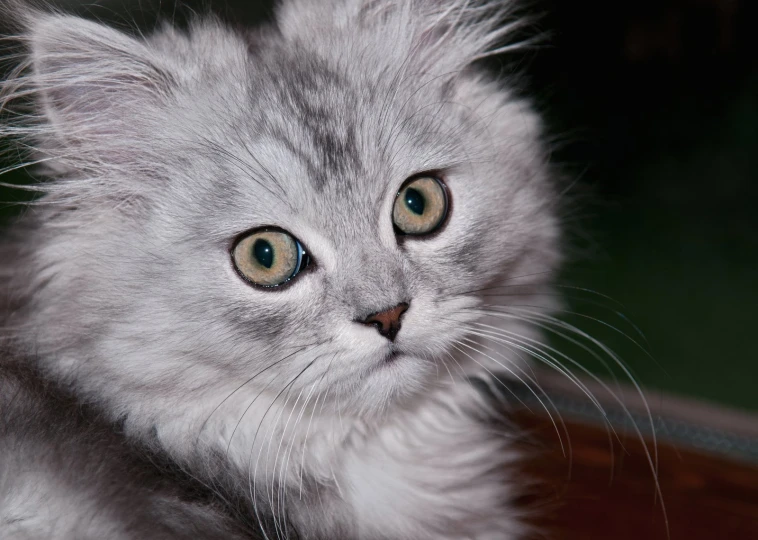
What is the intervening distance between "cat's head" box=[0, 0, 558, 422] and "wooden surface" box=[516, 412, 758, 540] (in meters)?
0.59

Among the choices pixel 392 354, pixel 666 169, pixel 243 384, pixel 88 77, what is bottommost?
pixel 243 384

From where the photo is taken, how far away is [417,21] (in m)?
1.61

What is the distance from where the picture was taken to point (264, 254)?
1288 mm

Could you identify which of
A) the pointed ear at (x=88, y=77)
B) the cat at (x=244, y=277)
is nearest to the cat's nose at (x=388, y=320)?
the cat at (x=244, y=277)

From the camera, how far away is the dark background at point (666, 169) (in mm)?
2965

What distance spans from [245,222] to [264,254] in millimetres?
67

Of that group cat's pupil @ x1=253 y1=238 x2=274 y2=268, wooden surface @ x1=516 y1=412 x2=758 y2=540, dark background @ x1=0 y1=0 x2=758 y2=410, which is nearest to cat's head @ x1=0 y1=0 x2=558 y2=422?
cat's pupil @ x1=253 y1=238 x2=274 y2=268

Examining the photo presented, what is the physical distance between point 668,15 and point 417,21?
259cm

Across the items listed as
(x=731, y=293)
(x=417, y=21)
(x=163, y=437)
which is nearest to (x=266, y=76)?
(x=417, y=21)

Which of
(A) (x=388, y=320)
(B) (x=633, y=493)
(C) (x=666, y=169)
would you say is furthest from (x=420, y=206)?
(C) (x=666, y=169)

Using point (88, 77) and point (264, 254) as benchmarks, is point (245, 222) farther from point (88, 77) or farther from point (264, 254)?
point (88, 77)

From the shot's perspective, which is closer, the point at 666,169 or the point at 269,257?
the point at 269,257

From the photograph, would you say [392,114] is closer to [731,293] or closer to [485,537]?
[485,537]

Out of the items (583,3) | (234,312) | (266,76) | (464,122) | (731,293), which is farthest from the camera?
(583,3)
